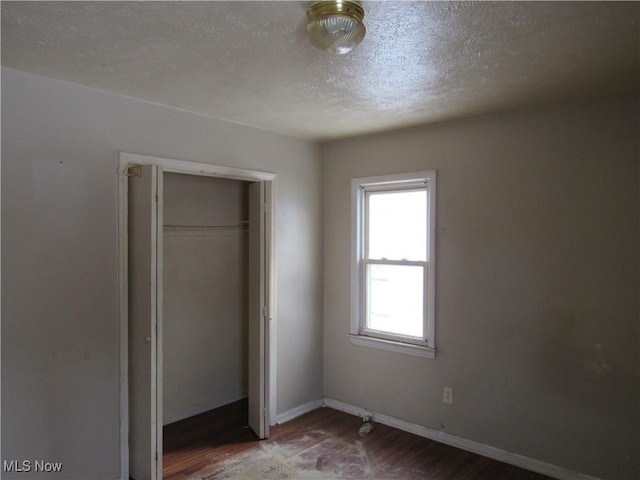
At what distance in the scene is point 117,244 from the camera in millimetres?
2742

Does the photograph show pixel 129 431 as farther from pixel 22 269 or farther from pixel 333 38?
pixel 333 38

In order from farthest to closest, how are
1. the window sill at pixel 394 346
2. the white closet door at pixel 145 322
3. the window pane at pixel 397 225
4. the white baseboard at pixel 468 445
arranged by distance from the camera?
the window pane at pixel 397 225 → the window sill at pixel 394 346 → the white baseboard at pixel 468 445 → the white closet door at pixel 145 322

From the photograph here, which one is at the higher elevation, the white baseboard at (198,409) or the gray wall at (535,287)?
the gray wall at (535,287)

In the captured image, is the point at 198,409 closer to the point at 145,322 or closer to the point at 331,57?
the point at 145,322

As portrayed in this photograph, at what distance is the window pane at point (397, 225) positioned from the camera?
11.9 ft

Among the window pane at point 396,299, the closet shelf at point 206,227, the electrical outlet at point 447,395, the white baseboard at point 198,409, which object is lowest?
the white baseboard at point 198,409

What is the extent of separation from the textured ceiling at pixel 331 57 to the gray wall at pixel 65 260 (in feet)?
0.60

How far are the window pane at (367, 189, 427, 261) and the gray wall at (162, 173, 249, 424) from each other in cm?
131

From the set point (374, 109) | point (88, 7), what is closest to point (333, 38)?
point (88, 7)

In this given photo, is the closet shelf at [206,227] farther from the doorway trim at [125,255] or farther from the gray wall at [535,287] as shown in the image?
the gray wall at [535,287]

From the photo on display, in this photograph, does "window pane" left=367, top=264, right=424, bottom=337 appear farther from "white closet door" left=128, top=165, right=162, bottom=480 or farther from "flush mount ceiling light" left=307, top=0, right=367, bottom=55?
"flush mount ceiling light" left=307, top=0, right=367, bottom=55

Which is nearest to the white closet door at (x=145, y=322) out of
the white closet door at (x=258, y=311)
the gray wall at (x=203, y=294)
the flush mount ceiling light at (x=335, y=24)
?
the white closet door at (x=258, y=311)

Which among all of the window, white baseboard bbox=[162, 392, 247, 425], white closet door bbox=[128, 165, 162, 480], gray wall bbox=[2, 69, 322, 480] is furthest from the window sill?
gray wall bbox=[2, 69, 322, 480]

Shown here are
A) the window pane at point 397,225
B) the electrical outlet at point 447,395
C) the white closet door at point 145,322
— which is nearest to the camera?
the white closet door at point 145,322
